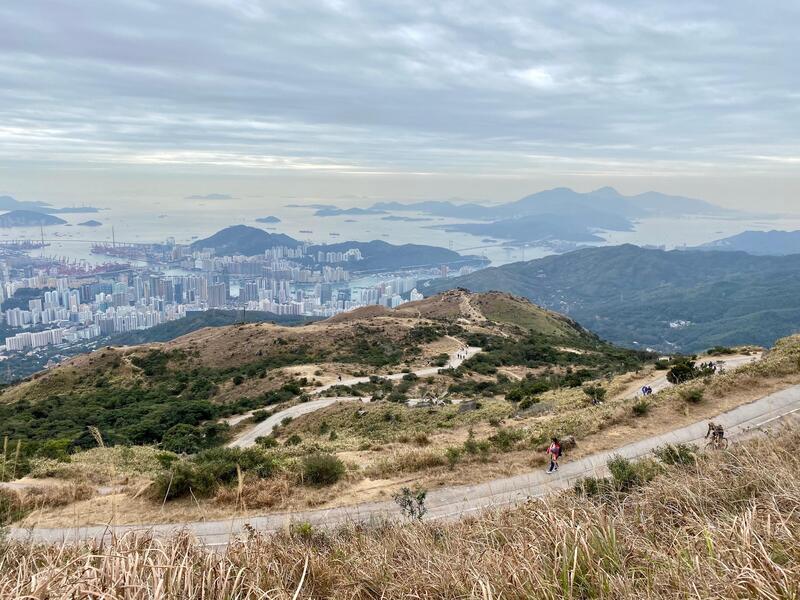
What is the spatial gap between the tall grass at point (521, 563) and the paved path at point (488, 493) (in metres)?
3.02

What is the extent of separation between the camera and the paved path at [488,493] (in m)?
8.55

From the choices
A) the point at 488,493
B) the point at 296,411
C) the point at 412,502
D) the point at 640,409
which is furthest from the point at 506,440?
the point at 296,411

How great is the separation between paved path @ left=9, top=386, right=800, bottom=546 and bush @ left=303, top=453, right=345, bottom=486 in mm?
1511

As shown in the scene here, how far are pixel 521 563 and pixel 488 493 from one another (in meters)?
8.08

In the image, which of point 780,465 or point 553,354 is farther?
point 553,354

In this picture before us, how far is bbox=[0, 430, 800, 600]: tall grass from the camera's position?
239cm

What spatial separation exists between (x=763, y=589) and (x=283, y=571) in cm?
268

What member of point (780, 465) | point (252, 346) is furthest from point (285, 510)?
point (252, 346)

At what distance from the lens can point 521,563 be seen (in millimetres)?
2846

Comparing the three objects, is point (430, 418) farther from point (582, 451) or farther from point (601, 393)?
point (582, 451)

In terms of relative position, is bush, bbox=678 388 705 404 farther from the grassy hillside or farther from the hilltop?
the grassy hillside

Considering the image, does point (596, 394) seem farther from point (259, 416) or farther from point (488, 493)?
point (259, 416)

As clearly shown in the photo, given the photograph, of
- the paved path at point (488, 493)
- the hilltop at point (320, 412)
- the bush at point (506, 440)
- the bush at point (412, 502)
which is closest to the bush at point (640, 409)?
the hilltop at point (320, 412)

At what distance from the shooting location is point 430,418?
21.2 metres
